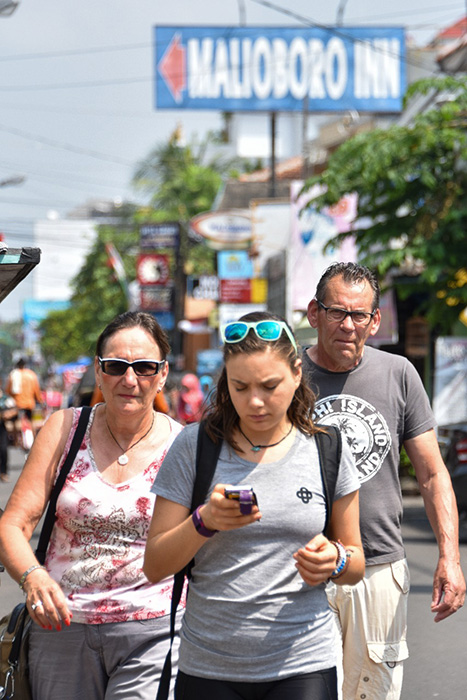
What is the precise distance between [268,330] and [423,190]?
12.9 m

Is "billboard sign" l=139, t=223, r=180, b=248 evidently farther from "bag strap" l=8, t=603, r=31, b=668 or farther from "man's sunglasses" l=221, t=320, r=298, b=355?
"man's sunglasses" l=221, t=320, r=298, b=355

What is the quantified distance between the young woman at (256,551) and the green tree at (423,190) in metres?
12.0

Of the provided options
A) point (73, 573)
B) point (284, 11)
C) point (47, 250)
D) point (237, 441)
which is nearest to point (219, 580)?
point (237, 441)

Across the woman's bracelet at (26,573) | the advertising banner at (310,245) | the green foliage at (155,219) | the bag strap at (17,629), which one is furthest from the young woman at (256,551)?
the green foliage at (155,219)

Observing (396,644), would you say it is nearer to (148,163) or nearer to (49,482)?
→ (49,482)

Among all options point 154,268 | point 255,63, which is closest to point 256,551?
point 255,63

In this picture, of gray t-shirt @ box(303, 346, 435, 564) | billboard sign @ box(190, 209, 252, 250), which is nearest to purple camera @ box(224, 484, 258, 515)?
gray t-shirt @ box(303, 346, 435, 564)

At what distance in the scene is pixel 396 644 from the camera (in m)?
4.20

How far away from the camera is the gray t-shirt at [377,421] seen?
411cm

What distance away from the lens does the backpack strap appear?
3.06 metres

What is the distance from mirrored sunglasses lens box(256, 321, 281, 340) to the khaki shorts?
4.77 ft

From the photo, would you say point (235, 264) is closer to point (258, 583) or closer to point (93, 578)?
point (93, 578)

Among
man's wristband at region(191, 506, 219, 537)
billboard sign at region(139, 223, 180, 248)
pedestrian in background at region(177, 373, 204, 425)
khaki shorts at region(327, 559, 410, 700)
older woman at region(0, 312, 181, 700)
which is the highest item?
billboard sign at region(139, 223, 180, 248)

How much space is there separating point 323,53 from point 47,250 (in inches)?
4199
